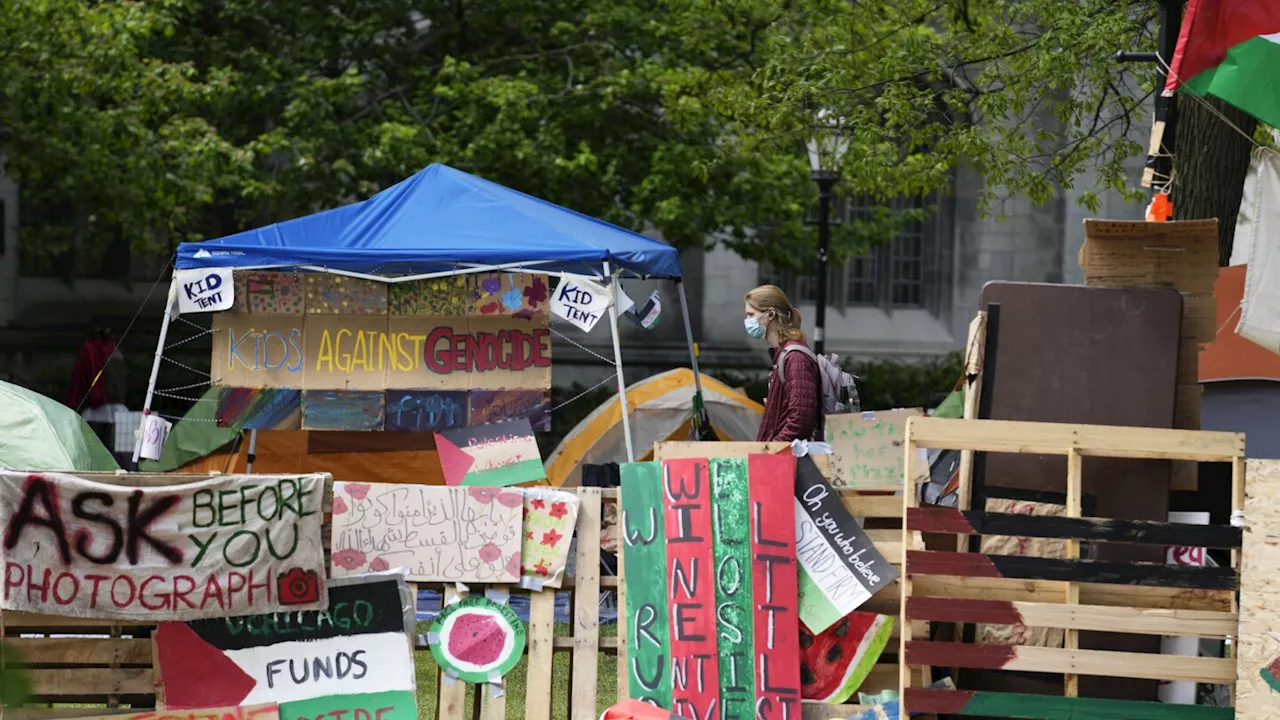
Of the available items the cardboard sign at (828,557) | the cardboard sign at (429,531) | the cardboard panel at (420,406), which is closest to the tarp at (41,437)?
the cardboard panel at (420,406)

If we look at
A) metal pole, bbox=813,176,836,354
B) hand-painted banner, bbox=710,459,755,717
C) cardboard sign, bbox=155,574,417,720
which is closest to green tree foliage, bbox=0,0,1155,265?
metal pole, bbox=813,176,836,354

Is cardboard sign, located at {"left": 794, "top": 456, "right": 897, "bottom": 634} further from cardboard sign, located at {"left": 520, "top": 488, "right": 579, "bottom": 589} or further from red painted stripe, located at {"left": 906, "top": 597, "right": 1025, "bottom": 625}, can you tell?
cardboard sign, located at {"left": 520, "top": 488, "right": 579, "bottom": 589}

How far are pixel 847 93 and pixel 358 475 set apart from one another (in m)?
5.19

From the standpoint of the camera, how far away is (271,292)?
33.2 feet

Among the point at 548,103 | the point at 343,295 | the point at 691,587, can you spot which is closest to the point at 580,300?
the point at 343,295

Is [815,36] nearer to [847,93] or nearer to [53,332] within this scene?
[847,93]

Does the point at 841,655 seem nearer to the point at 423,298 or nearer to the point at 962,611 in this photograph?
the point at 962,611

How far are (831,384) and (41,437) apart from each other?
200 inches

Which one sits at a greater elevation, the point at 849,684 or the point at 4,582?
the point at 4,582

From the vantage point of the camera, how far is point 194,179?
1738 cm

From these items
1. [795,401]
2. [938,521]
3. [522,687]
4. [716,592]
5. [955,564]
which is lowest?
[522,687]

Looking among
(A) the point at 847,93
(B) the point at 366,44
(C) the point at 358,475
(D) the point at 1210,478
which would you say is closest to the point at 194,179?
(B) the point at 366,44

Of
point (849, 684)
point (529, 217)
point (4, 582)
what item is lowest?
point (849, 684)

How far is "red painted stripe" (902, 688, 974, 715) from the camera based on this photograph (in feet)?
21.0
